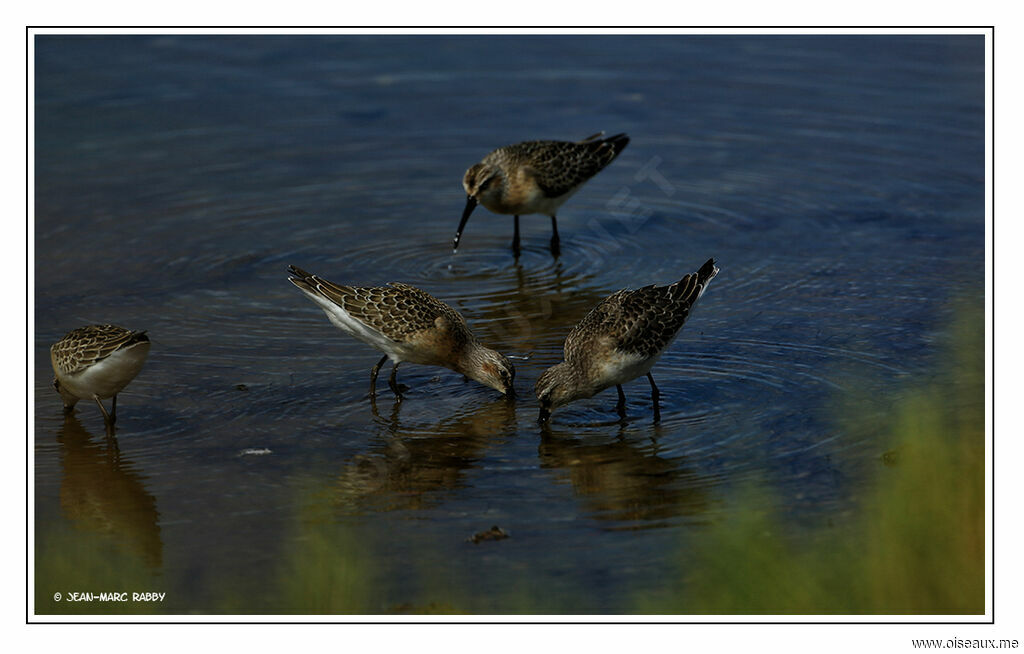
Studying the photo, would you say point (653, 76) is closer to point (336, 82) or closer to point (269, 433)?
point (336, 82)

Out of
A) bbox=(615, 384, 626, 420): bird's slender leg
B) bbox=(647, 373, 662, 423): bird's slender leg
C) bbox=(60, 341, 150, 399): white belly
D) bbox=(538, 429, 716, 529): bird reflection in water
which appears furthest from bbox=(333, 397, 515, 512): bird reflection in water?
bbox=(60, 341, 150, 399): white belly

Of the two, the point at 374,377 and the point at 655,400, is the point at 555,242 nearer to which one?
the point at 374,377

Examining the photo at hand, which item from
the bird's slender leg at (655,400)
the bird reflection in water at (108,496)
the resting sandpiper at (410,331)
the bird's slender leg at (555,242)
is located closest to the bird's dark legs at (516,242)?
the bird's slender leg at (555,242)

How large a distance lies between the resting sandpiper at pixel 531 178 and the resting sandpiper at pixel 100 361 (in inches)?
191

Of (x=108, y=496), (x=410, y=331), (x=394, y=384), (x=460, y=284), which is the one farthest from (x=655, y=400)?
(x=108, y=496)

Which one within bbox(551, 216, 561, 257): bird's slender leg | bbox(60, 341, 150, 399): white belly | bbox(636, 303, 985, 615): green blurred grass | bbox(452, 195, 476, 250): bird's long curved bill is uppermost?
bbox(452, 195, 476, 250): bird's long curved bill

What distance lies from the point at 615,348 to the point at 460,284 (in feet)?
13.7

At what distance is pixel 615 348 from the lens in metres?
9.84

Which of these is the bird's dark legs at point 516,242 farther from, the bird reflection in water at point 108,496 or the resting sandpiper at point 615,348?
the bird reflection in water at point 108,496

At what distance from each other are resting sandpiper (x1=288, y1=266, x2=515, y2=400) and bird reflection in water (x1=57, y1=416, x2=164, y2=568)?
211 centimetres

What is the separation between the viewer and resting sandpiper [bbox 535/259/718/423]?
9.86 m

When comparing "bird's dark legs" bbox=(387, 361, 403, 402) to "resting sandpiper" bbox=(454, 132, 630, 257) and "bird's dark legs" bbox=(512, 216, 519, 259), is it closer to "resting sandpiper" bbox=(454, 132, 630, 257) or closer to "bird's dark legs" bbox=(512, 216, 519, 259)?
"resting sandpiper" bbox=(454, 132, 630, 257)
